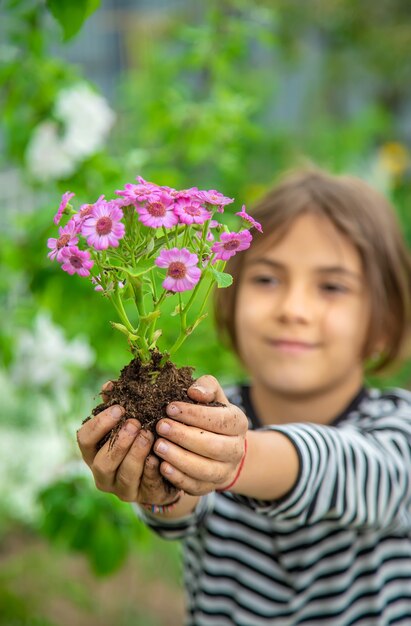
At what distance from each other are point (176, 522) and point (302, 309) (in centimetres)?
41

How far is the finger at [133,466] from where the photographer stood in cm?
85

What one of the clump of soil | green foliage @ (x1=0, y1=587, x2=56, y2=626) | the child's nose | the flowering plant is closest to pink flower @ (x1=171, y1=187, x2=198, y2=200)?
the flowering plant

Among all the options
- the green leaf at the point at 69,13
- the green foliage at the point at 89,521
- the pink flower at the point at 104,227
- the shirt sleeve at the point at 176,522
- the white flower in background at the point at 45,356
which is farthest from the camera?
the white flower in background at the point at 45,356

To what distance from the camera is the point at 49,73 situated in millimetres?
1889

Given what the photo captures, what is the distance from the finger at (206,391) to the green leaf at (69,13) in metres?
0.52

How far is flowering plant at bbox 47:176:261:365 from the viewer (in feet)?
2.58

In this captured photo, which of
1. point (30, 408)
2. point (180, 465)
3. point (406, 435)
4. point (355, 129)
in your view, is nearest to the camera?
point (180, 465)

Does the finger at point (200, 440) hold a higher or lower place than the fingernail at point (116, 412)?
lower

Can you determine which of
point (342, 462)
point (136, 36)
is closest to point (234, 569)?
point (342, 462)

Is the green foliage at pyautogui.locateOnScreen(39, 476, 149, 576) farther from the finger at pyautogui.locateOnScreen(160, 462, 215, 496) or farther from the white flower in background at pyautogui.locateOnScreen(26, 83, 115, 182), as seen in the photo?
the finger at pyautogui.locateOnScreen(160, 462, 215, 496)

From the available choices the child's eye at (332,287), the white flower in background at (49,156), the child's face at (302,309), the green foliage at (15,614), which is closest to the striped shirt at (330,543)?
the child's face at (302,309)

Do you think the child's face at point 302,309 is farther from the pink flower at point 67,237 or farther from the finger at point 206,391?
the pink flower at point 67,237

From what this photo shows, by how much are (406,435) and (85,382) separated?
1.03 meters

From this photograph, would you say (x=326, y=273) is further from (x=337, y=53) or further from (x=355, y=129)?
(x=337, y=53)
